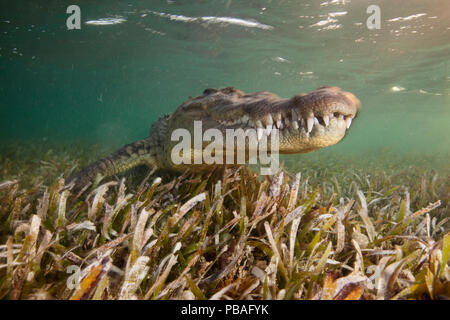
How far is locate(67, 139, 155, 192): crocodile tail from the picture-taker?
3.42m

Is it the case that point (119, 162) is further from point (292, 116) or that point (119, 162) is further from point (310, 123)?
point (310, 123)

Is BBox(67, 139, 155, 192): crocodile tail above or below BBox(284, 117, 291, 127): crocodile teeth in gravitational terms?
below

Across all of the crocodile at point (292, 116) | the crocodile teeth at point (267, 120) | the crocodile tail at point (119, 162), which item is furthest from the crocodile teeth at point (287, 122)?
the crocodile tail at point (119, 162)

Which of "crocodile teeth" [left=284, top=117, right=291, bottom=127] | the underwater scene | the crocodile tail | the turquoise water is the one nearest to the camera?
the underwater scene

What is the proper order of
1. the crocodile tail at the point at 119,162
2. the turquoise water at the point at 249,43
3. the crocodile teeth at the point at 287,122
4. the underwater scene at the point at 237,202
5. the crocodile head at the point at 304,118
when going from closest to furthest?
1. the underwater scene at the point at 237,202
2. the crocodile head at the point at 304,118
3. the crocodile teeth at the point at 287,122
4. the crocodile tail at the point at 119,162
5. the turquoise water at the point at 249,43

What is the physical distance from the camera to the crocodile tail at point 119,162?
3422mm

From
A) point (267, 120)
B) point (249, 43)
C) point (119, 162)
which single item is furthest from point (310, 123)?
point (249, 43)

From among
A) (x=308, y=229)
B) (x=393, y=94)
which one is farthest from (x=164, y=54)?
(x=393, y=94)

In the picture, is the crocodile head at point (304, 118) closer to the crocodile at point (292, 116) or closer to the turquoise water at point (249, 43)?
the crocodile at point (292, 116)

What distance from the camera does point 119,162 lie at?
3.78 metres

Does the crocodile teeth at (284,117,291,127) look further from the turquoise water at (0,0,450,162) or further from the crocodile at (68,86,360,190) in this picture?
the turquoise water at (0,0,450,162)

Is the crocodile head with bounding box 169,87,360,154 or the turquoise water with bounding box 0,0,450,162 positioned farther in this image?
the turquoise water with bounding box 0,0,450,162

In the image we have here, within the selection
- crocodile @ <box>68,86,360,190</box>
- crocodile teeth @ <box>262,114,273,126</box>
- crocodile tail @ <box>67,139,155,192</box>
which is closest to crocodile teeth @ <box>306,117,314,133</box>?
crocodile @ <box>68,86,360,190</box>
